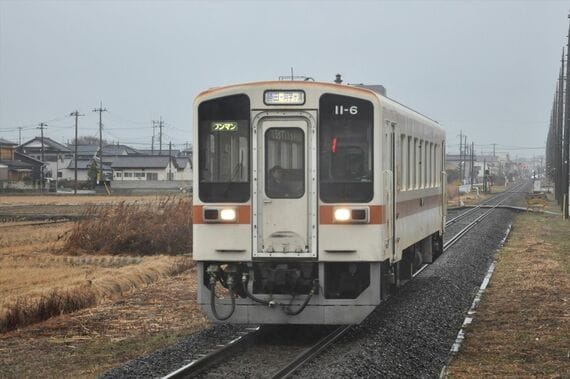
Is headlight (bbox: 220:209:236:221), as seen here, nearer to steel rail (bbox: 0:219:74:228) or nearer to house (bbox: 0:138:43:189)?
steel rail (bbox: 0:219:74:228)

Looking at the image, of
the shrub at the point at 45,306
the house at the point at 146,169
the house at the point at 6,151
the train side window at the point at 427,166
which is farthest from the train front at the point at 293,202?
the house at the point at 6,151

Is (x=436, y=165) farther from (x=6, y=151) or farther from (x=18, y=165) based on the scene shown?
(x=6, y=151)

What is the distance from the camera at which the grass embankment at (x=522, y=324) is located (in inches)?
340

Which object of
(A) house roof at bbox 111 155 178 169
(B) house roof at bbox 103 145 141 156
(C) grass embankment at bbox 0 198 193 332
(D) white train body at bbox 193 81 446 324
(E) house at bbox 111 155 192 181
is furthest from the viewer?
(B) house roof at bbox 103 145 141 156

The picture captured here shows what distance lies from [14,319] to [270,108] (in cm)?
521

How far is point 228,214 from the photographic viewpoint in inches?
370

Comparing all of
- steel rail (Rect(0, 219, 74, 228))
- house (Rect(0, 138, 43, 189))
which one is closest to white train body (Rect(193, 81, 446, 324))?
steel rail (Rect(0, 219, 74, 228))

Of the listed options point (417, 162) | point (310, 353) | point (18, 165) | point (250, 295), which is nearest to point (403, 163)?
point (417, 162)

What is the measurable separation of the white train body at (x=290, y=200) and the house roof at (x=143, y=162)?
83.6 m

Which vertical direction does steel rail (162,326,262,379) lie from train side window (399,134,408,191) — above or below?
below

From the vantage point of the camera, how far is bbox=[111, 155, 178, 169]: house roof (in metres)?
92.3

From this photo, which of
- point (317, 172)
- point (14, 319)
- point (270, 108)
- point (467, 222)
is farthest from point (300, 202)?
point (467, 222)

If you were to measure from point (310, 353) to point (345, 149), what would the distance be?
7.60 feet

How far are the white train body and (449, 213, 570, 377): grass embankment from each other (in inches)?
59.4
